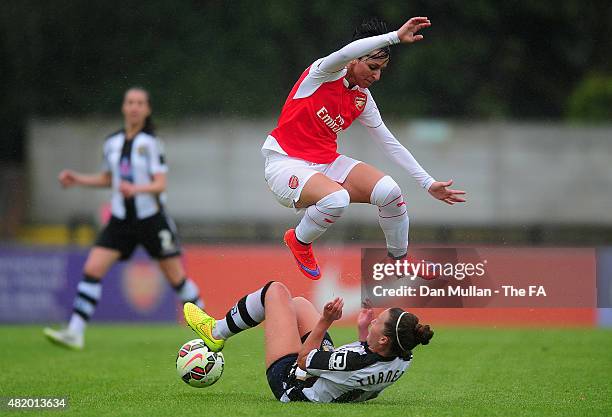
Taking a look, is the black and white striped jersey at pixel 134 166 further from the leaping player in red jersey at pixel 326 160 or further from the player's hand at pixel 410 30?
the player's hand at pixel 410 30

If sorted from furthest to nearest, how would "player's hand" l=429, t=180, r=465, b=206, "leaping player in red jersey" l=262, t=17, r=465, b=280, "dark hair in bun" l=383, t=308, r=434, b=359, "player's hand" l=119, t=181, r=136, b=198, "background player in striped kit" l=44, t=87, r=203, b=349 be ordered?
"background player in striped kit" l=44, t=87, r=203, b=349 → "player's hand" l=119, t=181, r=136, b=198 → "player's hand" l=429, t=180, r=465, b=206 → "leaping player in red jersey" l=262, t=17, r=465, b=280 → "dark hair in bun" l=383, t=308, r=434, b=359

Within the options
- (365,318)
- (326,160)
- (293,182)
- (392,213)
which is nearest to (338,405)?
(365,318)

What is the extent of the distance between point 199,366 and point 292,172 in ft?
4.90

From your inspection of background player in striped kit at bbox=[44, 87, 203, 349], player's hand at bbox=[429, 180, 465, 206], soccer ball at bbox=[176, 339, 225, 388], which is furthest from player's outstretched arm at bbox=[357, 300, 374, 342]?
background player in striped kit at bbox=[44, 87, 203, 349]

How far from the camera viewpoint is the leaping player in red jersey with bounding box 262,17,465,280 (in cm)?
790

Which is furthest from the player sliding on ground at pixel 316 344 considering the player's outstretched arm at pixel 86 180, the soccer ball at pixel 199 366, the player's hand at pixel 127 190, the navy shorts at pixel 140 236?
the player's outstretched arm at pixel 86 180

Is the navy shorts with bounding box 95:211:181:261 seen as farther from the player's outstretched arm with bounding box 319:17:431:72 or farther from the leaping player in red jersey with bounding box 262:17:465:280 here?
the player's outstretched arm with bounding box 319:17:431:72

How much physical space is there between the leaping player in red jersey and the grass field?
3.94ft

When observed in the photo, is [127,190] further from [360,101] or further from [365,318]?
[365,318]

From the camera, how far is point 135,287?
1544 centimetres

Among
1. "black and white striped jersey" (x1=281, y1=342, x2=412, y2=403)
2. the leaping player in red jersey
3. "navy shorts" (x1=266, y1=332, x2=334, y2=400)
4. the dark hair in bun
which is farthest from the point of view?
the leaping player in red jersey

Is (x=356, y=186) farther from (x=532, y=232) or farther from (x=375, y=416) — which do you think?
(x=532, y=232)

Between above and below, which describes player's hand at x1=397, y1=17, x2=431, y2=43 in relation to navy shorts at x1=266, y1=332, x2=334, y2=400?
above

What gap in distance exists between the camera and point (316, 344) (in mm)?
6930
